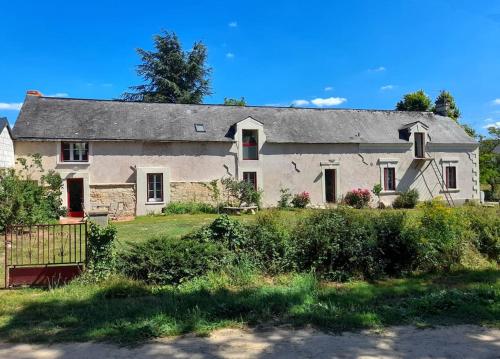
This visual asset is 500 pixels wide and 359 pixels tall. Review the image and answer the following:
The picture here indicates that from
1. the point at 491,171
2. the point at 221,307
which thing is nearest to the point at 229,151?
the point at 221,307

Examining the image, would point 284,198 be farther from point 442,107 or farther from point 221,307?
point 221,307

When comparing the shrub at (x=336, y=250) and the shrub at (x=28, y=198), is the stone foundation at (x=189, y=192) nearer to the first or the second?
the shrub at (x=28, y=198)

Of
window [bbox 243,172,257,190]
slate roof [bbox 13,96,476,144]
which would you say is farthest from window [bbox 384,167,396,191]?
window [bbox 243,172,257,190]

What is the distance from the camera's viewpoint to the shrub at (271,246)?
24.0ft

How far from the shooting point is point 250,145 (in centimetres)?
2191

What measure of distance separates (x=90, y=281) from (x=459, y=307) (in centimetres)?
557

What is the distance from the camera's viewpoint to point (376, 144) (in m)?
23.9

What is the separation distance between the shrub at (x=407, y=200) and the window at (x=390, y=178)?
0.76 metres

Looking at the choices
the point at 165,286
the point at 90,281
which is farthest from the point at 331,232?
the point at 90,281

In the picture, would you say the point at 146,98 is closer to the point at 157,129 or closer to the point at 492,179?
the point at 157,129

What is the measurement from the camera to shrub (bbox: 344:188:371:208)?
22.7 meters

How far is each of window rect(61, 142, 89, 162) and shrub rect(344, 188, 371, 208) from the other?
46.5ft

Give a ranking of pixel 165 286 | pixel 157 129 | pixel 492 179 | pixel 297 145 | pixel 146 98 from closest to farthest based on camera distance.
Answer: pixel 165 286, pixel 157 129, pixel 297 145, pixel 492 179, pixel 146 98

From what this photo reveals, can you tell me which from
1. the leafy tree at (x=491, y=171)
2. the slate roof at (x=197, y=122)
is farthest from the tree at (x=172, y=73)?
the leafy tree at (x=491, y=171)
